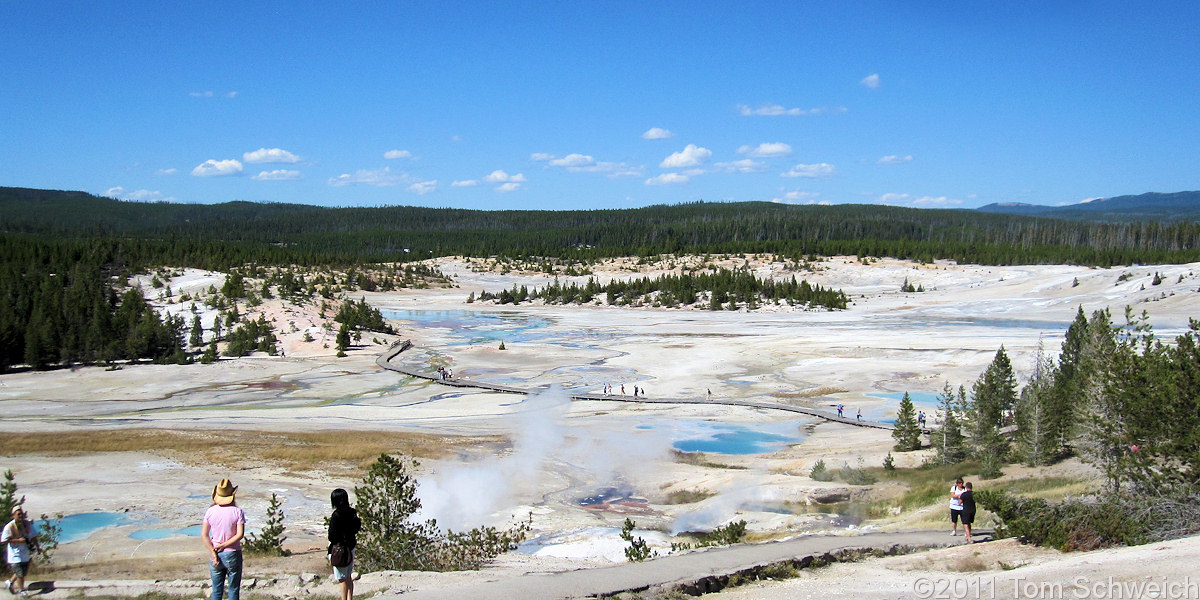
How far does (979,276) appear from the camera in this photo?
99.0m

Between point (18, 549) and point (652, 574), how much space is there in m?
8.17

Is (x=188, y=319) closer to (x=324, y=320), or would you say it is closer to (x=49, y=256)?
(x=324, y=320)

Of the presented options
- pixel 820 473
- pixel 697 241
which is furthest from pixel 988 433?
pixel 697 241

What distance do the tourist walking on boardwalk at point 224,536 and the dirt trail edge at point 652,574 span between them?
174 cm

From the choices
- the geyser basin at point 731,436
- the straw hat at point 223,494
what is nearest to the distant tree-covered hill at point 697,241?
the geyser basin at point 731,436

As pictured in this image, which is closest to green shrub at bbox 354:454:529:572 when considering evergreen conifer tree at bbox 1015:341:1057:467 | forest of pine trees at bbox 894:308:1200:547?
forest of pine trees at bbox 894:308:1200:547

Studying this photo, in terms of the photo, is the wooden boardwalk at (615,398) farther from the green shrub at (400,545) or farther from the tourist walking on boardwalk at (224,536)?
the tourist walking on boardwalk at (224,536)

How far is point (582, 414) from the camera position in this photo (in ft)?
120

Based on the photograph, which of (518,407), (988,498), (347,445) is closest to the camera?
(988,498)

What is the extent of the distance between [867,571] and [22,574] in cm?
1146

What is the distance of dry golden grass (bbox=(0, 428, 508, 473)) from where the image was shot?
26.3 m

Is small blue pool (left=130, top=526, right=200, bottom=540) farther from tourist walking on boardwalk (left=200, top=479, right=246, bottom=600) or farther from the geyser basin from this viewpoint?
the geyser basin

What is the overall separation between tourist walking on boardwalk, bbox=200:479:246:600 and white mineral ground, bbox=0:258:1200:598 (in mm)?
2138

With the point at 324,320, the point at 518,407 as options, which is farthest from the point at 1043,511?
the point at 324,320
